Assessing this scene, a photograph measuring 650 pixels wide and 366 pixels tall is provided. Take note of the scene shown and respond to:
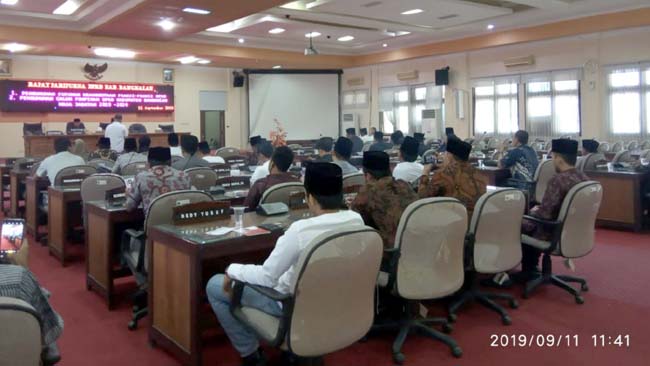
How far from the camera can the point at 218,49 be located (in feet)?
43.2

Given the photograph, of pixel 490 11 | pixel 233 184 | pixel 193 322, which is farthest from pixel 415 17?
pixel 193 322

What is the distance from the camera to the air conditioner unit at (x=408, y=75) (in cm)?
1485

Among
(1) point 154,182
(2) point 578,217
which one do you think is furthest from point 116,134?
(2) point 578,217

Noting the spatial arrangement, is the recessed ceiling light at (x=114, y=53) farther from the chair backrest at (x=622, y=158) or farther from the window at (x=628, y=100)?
the window at (x=628, y=100)

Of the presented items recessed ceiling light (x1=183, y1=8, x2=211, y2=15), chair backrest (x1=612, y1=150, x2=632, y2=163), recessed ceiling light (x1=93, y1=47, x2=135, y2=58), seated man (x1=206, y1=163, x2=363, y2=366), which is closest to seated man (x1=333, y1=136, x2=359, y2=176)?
seated man (x1=206, y1=163, x2=363, y2=366)

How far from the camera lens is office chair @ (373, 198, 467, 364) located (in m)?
3.00

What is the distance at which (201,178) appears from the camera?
5.51m

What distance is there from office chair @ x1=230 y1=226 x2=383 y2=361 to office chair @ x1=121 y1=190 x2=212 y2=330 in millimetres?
1284

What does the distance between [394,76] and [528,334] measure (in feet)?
41.9

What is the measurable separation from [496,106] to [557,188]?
9.62 m

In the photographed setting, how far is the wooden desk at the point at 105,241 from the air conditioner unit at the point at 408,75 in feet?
38.6

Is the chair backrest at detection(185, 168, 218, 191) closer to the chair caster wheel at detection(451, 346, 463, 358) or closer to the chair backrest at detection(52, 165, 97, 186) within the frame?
the chair backrest at detection(52, 165, 97, 186)

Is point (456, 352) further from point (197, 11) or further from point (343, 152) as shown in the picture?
point (197, 11)

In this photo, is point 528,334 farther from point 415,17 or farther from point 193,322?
point 415,17
